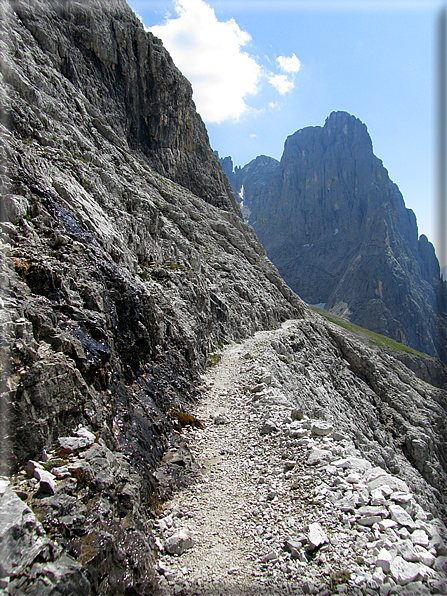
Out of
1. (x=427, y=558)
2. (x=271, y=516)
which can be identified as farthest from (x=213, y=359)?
(x=427, y=558)

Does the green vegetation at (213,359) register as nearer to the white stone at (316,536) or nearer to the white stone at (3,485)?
the white stone at (316,536)

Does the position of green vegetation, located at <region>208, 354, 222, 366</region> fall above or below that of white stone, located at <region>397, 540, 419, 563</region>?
below

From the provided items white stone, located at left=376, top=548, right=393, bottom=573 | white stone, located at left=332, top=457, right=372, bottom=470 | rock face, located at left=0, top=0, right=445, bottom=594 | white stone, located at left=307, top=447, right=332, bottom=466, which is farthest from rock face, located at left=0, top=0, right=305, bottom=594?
white stone, located at left=332, top=457, right=372, bottom=470

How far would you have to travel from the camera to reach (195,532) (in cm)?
752

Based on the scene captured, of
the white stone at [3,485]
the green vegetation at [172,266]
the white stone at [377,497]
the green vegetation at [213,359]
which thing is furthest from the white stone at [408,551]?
the green vegetation at [172,266]

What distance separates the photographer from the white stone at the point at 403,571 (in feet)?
18.6

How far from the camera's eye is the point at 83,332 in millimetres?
9594

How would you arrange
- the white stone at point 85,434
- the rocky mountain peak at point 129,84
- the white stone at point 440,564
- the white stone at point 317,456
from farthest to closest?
the rocky mountain peak at point 129,84
the white stone at point 317,456
the white stone at point 85,434
the white stone at point 440,564

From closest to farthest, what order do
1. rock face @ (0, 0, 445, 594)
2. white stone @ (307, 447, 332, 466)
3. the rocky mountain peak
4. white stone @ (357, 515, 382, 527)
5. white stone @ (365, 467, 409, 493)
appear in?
rock face @ (0, 0, 445, 594) → white stone @ (357, 515, 382, 527) → white stone @ (365, 467, 409, 493) → white stone @ (307, 447, 332, 466) → the rocky mountain peak

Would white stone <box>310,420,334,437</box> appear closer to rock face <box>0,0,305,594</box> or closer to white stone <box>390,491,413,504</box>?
white stone <box>390,491,413,504</box>

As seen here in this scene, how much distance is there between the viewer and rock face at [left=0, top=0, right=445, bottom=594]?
5.62 meters

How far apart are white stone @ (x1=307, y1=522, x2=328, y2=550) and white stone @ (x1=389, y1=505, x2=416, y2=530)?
4.99 ft

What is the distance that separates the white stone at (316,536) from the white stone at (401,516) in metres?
1.52

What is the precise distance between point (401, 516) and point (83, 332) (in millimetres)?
8833
